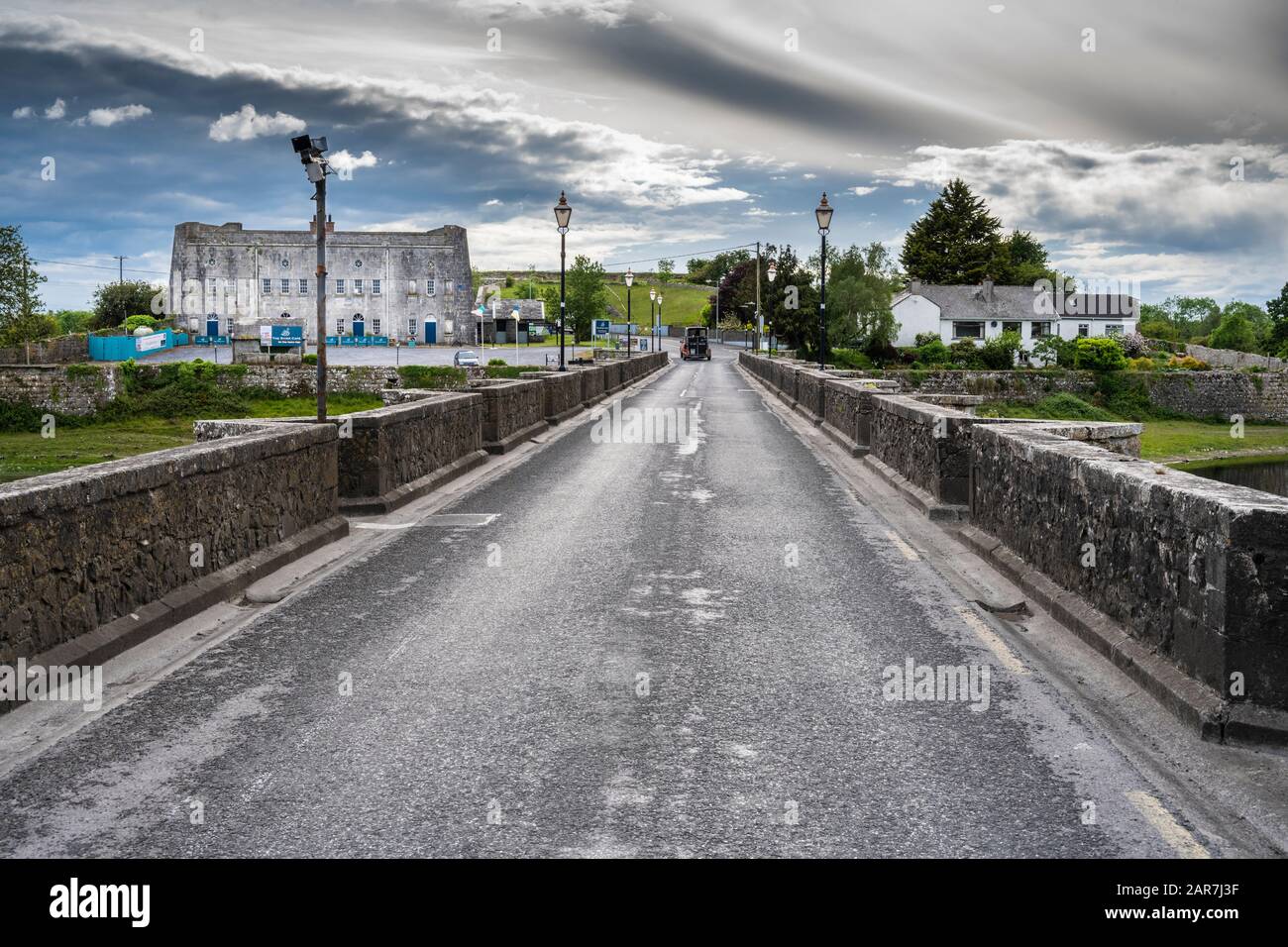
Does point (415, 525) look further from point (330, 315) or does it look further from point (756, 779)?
point (330, 315)

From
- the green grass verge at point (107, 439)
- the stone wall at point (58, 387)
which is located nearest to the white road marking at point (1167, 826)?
the green grass verge at point (107, 439)

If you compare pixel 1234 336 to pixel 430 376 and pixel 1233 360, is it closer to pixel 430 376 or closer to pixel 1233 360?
pixel 1233 360

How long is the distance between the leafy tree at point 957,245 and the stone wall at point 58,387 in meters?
82.0

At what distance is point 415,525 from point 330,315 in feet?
342

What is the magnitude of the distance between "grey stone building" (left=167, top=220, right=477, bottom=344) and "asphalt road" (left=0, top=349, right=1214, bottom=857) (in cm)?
10559

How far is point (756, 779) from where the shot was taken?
16.8ft

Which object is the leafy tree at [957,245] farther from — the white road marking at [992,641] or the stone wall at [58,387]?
the white road marking at [992,641]

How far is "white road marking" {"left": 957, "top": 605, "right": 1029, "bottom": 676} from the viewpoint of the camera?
7125 mm

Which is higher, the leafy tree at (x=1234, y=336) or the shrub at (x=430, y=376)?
the leafy tree at (x=1234, y=336)

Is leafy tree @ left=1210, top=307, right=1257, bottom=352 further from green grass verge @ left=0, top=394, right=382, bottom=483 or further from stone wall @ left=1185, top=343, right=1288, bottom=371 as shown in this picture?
green grass verge @ left=0, top=394, right=382, bottom=483

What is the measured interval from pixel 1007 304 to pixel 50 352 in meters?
79.0

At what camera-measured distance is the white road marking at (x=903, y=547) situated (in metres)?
10.8

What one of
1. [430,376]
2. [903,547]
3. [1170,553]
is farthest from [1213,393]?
[1170,553]

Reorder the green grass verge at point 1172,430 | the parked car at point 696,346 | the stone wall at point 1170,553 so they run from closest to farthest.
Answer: the stone wall at point 1170,553 < the green grass verge at point 1172,430 < the parked car at point 696,346
